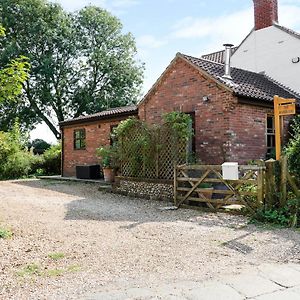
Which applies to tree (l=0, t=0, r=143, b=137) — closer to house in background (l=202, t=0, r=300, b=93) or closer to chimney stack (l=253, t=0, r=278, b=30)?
house in background (l=202, t=0, r=300, b=93)

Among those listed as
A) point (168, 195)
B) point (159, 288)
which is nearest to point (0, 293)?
point (159, 288)

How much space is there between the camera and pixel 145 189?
37.2 feet

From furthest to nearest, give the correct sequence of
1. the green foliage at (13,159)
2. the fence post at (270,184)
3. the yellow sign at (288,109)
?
the green foliage at (13,159), the yellow sign at (288,109), the fence post at (270,184)

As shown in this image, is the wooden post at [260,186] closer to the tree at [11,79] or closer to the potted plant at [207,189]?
the potted plant at [207,189]

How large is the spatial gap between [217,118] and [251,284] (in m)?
7.97

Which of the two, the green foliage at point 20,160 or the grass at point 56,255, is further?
the green foliage at point 20,160

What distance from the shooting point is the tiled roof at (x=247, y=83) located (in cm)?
1155

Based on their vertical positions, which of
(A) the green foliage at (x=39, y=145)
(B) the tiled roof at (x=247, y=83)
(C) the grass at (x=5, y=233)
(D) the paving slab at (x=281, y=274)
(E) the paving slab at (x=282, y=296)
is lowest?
(D) the paving slab at (x=281, y=274)

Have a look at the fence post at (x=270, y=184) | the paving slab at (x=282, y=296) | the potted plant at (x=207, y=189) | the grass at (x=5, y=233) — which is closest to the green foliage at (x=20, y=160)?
the potted plant at (x=207, y=189)

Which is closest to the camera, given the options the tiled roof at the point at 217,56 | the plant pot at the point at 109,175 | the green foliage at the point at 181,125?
the green foliage at the point at 181,125

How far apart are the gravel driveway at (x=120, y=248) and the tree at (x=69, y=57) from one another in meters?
23.1

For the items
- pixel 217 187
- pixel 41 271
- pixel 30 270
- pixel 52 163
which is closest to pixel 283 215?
pixel 217 187

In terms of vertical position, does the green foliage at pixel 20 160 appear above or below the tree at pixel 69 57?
below

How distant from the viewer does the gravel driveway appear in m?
4.20
